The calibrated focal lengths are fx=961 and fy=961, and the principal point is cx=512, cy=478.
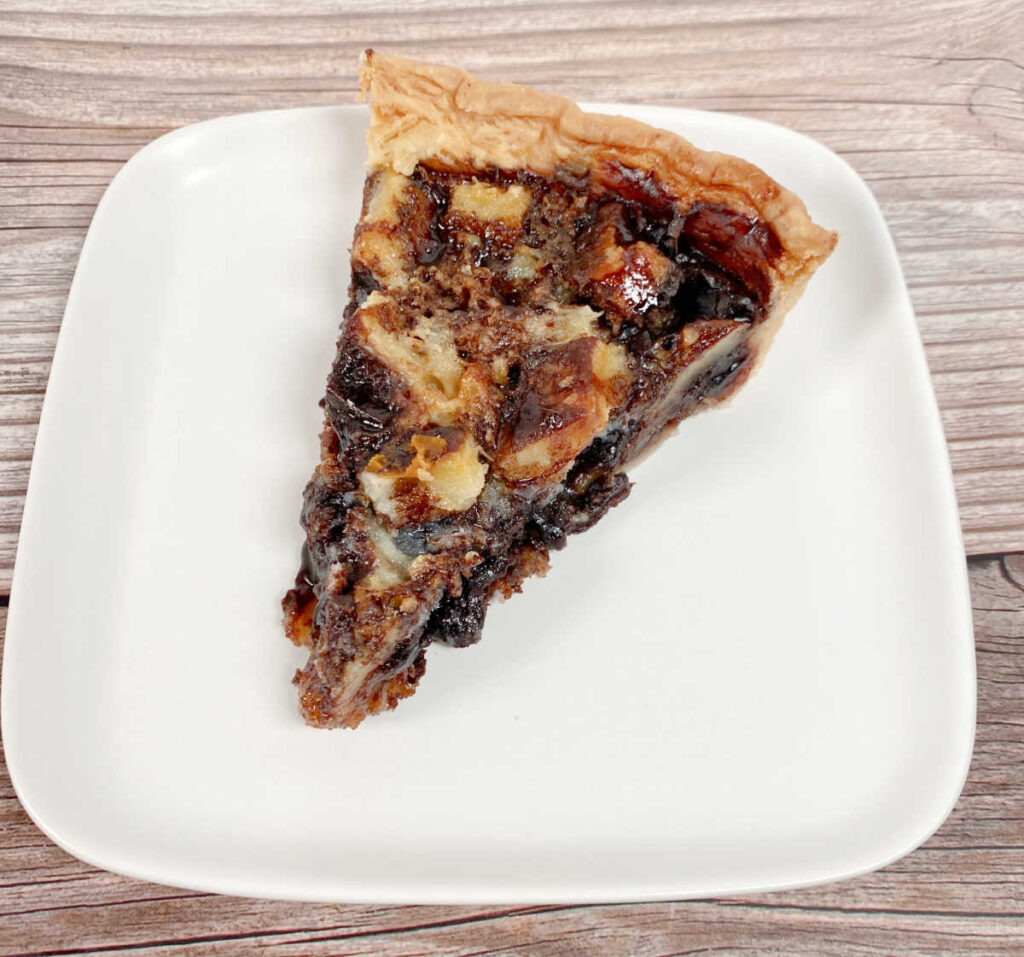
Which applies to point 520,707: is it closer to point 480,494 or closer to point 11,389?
point 480,494

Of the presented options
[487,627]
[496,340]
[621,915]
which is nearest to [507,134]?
[496,340]

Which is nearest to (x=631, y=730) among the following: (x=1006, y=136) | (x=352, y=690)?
(x=352, y=690)

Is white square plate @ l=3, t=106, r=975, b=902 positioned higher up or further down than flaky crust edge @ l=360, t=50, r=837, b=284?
further down

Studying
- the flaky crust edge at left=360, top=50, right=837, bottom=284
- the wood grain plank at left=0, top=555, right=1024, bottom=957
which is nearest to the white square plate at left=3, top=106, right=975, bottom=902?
the wood grain plank at left=0, top=555, right=1024, bottom=957

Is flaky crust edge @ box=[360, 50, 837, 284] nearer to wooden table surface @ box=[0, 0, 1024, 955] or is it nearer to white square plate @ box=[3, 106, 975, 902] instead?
white square plate @ box=[3, 106, 975, 902]

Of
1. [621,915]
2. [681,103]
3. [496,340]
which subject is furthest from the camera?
[681,103]

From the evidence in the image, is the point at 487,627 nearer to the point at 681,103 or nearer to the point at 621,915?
the point at 621,915

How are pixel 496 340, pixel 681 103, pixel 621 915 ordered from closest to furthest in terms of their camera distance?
1. pixel 496 340
2. pixel 621 915
3. pixel 681 103
